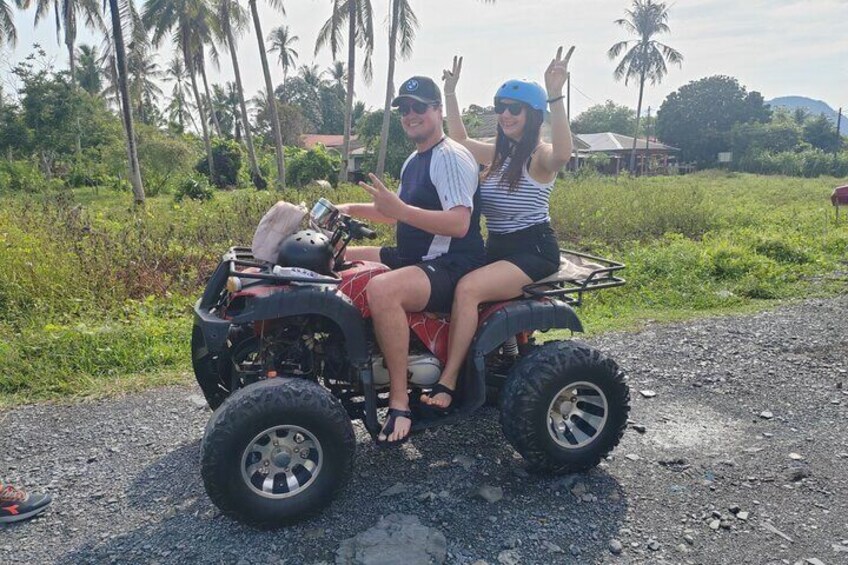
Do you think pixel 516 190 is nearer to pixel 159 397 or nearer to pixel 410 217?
pixel 410 217

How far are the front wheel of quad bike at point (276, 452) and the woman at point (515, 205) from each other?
0.62 m

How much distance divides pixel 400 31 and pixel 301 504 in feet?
81.1

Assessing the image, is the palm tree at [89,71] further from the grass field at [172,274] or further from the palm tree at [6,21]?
the grass field at [172,274]

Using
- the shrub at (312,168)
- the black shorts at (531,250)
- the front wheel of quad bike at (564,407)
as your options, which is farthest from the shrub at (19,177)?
the front wheel of quad bike at (564,407)

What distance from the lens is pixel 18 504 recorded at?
326cm

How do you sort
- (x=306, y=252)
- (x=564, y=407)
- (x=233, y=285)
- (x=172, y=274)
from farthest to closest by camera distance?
1. (x=172, y=274)
2. (x=564, y=407)
3. (x=306, y=252)
4. (x=233, y=285)

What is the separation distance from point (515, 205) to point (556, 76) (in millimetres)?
724

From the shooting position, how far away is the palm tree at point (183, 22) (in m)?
28.1

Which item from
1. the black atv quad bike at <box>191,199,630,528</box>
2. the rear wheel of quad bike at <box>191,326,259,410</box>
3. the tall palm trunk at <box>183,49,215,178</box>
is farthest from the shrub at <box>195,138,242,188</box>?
the black atv quad bike at <box>191,199,630,528</box>

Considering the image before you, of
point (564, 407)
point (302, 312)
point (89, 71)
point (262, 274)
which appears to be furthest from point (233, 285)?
point (89, 71)

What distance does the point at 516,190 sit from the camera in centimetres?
363

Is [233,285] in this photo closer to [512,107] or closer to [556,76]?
[512,107]

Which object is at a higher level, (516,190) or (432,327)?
(516,190)

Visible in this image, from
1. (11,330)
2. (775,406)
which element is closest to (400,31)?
(11,330)
